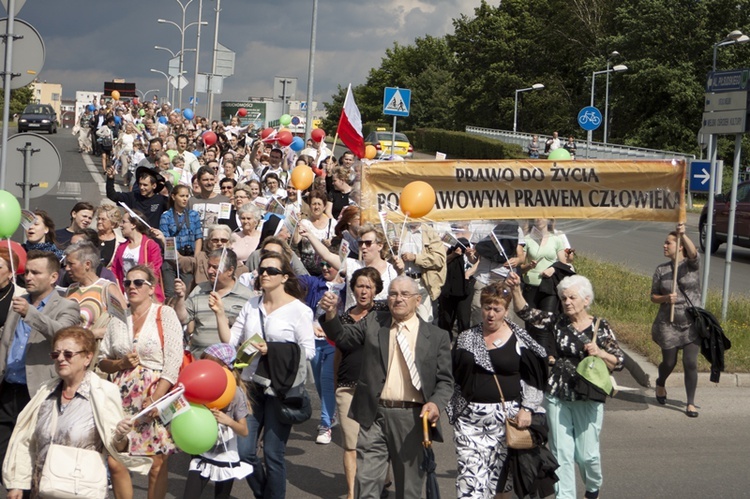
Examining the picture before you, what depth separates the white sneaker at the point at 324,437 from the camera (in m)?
8.88

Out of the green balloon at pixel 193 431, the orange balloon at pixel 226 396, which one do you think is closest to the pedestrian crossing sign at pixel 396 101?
the orange balloon at pixel 226 396

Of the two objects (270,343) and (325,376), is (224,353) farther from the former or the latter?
(325,376)

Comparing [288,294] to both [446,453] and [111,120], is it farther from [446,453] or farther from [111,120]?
[111,120]

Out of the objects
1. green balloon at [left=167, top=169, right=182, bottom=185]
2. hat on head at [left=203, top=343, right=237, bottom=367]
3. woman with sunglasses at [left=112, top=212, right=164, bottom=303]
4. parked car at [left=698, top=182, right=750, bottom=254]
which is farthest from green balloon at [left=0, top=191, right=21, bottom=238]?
parked car at [left=698, top=182, right=750, bottom=254]

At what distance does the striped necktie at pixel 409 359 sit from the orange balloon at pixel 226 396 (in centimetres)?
111

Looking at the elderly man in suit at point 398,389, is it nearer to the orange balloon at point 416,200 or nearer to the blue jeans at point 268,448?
the blue jeans at point 268,448

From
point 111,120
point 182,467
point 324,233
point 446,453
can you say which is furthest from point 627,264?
point 111,120

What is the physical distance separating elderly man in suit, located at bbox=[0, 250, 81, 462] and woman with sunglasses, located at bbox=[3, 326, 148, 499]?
88cm

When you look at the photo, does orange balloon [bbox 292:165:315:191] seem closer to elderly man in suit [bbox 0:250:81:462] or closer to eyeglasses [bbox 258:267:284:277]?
eyeglasses [bbox 258:267:284:277]

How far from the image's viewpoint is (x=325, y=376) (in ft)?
28.9

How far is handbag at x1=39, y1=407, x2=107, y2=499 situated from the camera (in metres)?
5.41

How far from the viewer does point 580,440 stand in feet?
23.7

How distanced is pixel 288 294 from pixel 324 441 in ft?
7.03

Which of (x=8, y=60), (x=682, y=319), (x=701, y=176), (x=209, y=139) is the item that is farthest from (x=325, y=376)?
(x=209, y=139)
